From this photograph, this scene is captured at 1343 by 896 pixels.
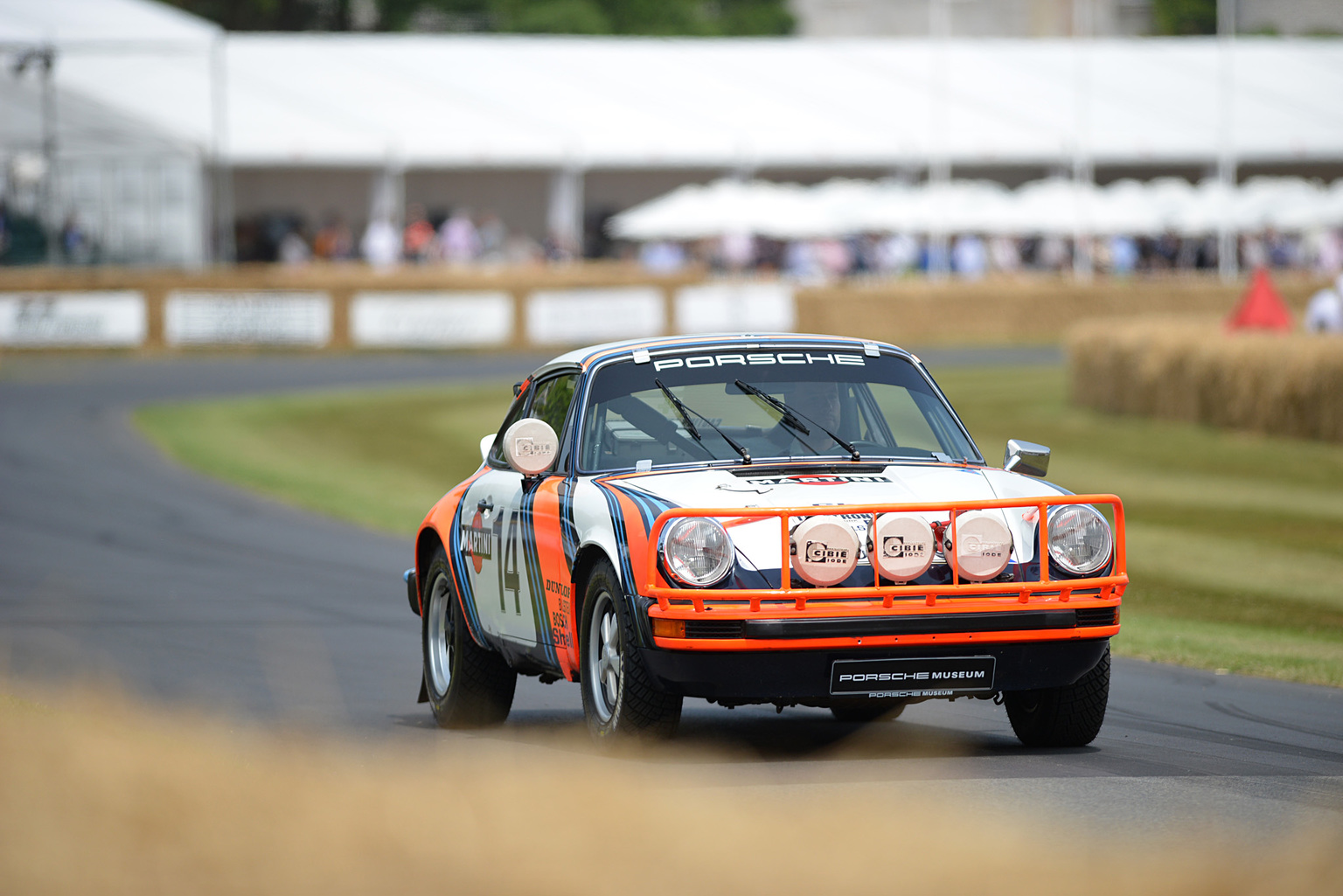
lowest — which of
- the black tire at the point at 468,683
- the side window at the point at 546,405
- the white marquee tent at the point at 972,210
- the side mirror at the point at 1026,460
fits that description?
the black tire at the point at 468,683

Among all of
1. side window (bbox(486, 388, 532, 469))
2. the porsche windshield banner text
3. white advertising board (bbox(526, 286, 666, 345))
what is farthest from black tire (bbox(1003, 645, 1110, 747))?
white advertising board (bbox(526, 286, 666, 345))

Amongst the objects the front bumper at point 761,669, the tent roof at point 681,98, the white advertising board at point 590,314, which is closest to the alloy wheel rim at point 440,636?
the front bumper at point 761,669

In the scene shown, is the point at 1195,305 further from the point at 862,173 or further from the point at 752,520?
the point at 752,520

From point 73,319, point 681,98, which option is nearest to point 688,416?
point 73,319

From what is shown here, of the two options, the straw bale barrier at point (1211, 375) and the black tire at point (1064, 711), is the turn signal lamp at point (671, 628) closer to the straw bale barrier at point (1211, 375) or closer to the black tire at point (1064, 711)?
the black tire at point (1064, 711)

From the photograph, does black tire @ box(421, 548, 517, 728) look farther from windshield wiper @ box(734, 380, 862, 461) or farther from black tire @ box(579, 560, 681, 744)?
windshield wiper @ box(734, 380, 862, 461)

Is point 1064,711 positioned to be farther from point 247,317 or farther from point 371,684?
point 247,317

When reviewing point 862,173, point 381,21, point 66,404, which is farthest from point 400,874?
point 381,21

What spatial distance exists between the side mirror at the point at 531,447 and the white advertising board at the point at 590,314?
30945 millimetres

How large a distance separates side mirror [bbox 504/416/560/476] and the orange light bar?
3.64 ft

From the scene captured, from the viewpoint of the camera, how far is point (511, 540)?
26.5 ft

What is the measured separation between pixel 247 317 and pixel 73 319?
296 centimetres

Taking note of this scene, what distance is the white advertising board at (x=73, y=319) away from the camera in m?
35.7

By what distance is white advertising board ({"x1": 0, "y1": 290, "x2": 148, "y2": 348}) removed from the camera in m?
35.7
